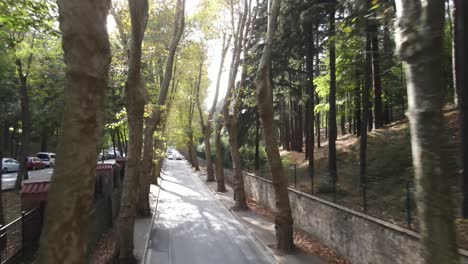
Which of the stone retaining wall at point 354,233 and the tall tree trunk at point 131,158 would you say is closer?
the stone retaining wall at point 354,233

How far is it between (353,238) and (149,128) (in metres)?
9.37

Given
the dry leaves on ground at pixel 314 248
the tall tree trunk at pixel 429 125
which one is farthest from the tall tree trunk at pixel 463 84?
the tall tree trunk at pixel 429 125

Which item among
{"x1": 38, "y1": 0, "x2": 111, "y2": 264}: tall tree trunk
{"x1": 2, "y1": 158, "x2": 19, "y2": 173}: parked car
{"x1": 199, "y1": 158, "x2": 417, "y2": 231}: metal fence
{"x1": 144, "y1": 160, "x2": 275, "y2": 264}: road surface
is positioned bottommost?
{"x1": 144, "y1": 160, "x2": 275, "y2": 264}: road surface

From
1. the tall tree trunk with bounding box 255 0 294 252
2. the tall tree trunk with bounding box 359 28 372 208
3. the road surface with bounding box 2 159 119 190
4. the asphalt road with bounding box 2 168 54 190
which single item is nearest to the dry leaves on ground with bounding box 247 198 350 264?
the tall tree trunk with bounding box 255 0 294 252

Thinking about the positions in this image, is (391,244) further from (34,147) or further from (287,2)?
(34,147)

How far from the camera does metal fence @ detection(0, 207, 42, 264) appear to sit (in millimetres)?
7129

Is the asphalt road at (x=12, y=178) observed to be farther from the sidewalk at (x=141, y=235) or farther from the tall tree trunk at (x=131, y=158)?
the tall tree trunk at (x=131, y=158)

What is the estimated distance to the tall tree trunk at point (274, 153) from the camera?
477 inches

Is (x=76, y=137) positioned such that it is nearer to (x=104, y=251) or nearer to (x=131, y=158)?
(x=131, y=158)

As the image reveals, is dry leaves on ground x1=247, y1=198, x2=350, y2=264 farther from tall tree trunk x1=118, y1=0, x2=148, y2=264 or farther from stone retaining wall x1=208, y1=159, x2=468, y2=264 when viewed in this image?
tall tree trunk x1=118, y1=0, x2=148, y2=264

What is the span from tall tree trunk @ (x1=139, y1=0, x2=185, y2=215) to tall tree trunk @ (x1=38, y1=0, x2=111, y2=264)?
35.3 feet

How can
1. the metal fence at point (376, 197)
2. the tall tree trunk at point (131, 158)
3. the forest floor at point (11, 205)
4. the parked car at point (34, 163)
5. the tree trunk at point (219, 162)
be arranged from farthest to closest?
1. the parked car at point (34, 163)
2. the tree trunk at point (219, 162)
3. the forest floor at point (11, 205)
4. the tall tree trunk at point (131, 158)
5. the metal fence at point (376, 197)

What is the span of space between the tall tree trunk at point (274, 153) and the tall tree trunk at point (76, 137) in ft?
30.2

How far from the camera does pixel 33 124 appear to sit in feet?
132
